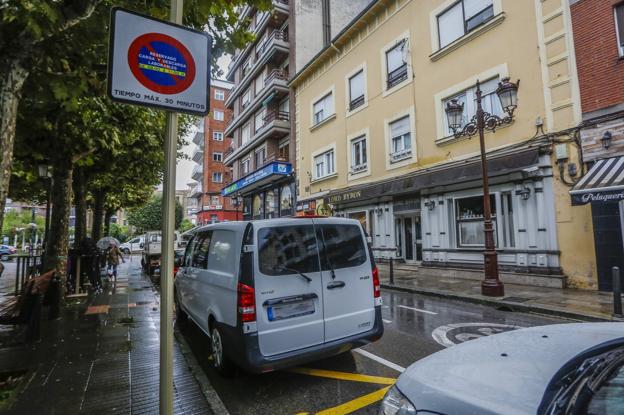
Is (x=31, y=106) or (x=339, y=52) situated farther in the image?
(x=339, y=52)

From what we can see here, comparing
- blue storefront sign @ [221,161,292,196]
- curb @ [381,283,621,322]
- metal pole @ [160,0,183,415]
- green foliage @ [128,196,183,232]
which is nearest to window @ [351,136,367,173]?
blue storefront sign @ [221,161,292,196]

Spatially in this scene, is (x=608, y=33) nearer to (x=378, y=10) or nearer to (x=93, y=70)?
(x=378, y=10)

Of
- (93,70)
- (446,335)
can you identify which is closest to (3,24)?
(93,70)

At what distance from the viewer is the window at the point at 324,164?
1905 cm

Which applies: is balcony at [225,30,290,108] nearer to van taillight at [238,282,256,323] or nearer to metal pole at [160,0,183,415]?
van taillight at [238,282,256,323]

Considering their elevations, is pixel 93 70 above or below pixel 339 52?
below

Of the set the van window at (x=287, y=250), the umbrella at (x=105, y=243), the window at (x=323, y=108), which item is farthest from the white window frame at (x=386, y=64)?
the umbrella at (x=105, y=243)

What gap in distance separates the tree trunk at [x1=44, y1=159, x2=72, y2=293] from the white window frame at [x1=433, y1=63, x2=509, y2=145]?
39.2 feet

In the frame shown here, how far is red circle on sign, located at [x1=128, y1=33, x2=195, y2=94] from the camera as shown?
220 cm

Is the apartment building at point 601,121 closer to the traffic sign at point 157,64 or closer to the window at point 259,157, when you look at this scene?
the traffic sign at point 157,64

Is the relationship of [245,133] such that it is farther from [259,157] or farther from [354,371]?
[354,371]

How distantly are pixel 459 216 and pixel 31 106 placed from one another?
40.3 ft

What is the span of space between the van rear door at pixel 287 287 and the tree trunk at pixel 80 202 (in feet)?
37.8

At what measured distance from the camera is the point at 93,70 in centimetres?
511
